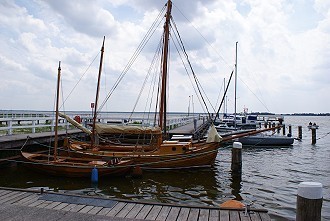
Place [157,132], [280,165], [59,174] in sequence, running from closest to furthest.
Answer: [59,174] → [157,132] → [280,165]

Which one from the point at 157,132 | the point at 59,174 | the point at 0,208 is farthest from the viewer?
the point at 157,132

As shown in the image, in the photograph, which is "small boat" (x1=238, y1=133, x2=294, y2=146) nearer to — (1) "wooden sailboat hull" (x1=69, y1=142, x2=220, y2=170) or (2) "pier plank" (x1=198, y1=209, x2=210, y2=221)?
(1) "wooden sailboat hull" (x1=69, y1=142, x2=220, y2=170)

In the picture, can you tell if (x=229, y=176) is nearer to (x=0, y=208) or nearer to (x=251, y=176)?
(x=251, y=176)

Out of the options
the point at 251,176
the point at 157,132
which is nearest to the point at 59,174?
the point at 157,132

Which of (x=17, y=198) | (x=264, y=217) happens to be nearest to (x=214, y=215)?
(x=264, y=217)

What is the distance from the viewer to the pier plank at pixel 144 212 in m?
6.24

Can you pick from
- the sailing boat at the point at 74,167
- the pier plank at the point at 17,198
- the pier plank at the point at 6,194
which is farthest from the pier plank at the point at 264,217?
the sailing boat at the point at 74,167

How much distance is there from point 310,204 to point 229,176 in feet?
31.5

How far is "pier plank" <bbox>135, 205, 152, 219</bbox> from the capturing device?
624cm

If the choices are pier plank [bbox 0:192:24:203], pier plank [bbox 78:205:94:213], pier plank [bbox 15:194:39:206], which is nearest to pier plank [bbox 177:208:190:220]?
pier plank [bbox 78:205:94:213]

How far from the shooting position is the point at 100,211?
6488 millimetres

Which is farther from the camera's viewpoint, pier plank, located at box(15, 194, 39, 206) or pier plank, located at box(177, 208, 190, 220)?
pier plank, located at box(15, 194, 39, 206)

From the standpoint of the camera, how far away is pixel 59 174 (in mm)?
13062

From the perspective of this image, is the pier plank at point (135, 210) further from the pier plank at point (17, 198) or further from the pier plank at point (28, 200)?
the pier plank at point (17, 198)
